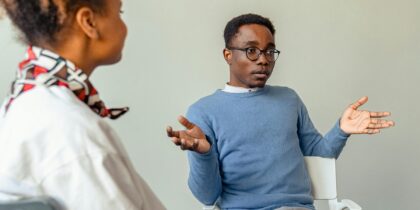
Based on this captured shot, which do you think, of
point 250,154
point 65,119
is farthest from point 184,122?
point 65,119

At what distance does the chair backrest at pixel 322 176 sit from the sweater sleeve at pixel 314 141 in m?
0.02

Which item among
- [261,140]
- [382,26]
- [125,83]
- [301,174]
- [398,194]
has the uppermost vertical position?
[382,26]

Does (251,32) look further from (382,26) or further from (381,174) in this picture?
(381,174)

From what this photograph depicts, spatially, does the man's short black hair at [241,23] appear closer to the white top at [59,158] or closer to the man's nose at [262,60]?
the man's nose at [262,60]

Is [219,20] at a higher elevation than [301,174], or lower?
higher

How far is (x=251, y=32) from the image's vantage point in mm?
1379

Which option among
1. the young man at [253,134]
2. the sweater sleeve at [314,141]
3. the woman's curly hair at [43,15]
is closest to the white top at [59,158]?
the woman's curly hair at [43,15]

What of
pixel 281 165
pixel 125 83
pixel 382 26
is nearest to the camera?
pixel 281 165

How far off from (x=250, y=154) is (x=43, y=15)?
0.79 metres

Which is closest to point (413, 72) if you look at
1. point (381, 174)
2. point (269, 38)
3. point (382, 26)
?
point (382, 26)

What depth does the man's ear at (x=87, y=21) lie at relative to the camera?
70 cm

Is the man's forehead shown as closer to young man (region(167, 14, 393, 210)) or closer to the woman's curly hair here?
young man (region(167, 14, 393, 210))

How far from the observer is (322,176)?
1.47 m

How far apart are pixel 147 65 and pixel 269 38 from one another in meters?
0.49
